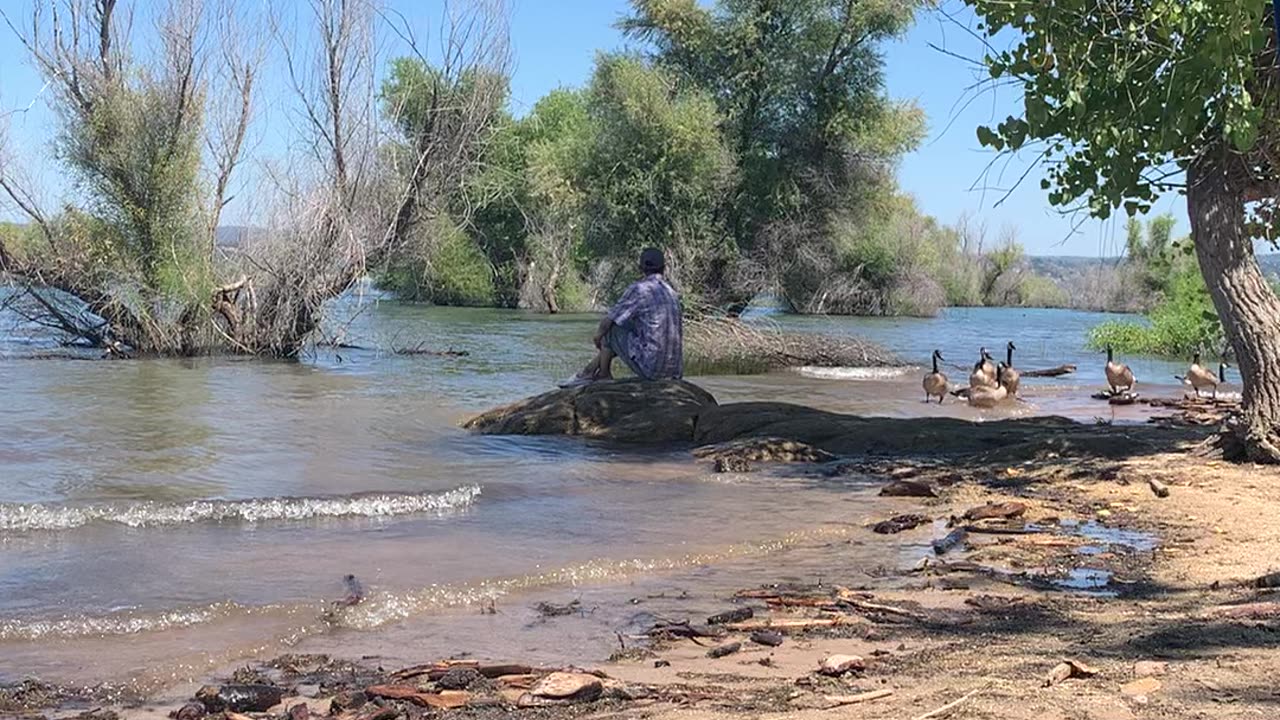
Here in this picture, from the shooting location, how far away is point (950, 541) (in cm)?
826

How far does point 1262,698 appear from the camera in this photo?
157 inches

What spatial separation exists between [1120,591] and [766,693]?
2.65 metres

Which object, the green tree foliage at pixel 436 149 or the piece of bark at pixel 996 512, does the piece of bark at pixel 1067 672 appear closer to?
the piece of bark at pixel 996 512

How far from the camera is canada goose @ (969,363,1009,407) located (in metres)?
18.4

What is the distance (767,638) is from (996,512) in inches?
147

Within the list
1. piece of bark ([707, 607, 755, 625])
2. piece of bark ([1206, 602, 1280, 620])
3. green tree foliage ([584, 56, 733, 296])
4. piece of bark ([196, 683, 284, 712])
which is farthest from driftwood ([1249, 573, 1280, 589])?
green tree foliage ([584, 56, 733, 296])

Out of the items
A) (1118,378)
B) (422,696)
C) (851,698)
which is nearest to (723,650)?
(851,698)

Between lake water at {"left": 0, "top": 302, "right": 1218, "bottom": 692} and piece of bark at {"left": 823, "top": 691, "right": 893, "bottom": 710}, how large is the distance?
1.49m

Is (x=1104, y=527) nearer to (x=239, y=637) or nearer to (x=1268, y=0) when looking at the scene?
(x=1268, y=0)

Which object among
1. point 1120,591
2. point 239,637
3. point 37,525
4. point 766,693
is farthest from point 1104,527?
point 37,525

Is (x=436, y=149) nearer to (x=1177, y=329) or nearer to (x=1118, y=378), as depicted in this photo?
(x=1118, y=378)

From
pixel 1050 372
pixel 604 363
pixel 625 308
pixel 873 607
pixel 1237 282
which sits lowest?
pixel 873 607

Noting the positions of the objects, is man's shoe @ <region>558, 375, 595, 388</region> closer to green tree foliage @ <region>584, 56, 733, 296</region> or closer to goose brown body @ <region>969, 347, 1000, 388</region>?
goose brown body @ <region>969, 347, 1000, 388</region>

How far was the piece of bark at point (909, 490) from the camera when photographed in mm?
10227
